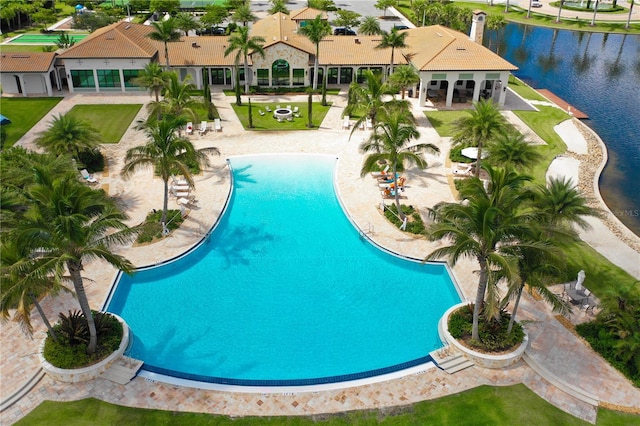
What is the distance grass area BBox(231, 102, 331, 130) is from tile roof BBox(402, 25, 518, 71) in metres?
10.7

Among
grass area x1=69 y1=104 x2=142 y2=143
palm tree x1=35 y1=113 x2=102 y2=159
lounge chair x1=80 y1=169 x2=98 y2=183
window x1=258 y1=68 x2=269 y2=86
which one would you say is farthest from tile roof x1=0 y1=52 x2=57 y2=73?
lounge chair x1=80 y1=169 x2=98 y2=183

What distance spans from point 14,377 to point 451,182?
29165 mm

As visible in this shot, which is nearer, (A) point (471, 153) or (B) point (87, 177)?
(B) point (87, 177)

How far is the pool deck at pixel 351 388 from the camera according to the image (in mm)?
22078

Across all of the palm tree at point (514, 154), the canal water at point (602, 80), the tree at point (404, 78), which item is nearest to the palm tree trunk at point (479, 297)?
the palm tree at point (514, 154)

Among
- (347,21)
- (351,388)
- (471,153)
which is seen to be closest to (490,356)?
(351,388)

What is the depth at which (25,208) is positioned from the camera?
26000 millimetres

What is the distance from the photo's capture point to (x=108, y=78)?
5819cm

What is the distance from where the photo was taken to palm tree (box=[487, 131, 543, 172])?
33688mm

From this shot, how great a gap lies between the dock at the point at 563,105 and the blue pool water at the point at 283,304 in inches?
1268

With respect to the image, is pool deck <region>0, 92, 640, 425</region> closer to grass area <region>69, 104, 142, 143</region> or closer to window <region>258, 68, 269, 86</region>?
grass area <region>69, 104, 142, 143</region>

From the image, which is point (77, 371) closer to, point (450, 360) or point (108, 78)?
point (450, 360)

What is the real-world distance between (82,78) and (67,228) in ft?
Result: 143

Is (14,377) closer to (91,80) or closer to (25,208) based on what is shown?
(25,208)
